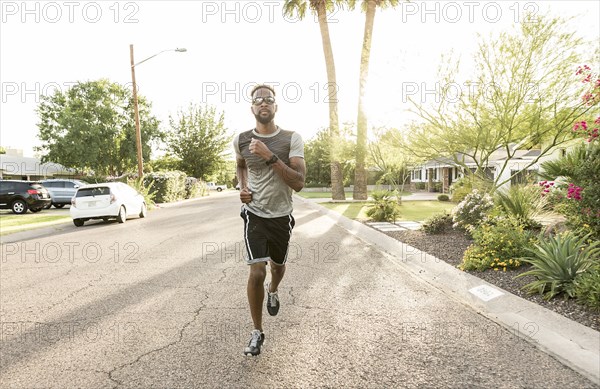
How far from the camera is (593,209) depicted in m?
6.00

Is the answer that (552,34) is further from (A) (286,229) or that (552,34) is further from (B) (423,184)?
(B) (423,184)

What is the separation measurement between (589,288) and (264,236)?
3.55 metres

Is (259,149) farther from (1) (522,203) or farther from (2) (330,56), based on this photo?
(2) (330,56)

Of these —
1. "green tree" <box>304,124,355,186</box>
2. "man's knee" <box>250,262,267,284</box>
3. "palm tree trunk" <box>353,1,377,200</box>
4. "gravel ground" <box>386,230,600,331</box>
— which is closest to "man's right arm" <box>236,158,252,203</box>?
"man's knee" <box>250,262,267,284</box>

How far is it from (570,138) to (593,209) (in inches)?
222

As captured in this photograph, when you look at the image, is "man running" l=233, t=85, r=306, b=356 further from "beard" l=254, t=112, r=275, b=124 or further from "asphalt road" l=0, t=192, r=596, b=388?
"asphalt road" l=0, t=192, r=596, b=388

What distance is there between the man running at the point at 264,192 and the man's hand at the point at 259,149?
0.17 metres

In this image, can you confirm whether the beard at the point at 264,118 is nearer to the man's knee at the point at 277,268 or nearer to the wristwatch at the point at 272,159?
the wristwatch at the point at 272,159

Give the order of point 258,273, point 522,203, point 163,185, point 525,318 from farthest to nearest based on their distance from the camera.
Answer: point 163,185
point 522,203
point 525,318
point 258,273

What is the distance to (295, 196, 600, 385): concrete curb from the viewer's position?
354 cm

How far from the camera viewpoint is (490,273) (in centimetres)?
647

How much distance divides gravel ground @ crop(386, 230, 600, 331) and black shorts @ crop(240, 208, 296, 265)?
3.02m

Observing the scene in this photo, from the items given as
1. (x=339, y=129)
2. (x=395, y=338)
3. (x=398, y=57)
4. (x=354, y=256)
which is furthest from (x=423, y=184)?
(x=395, y=338)

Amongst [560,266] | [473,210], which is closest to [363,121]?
[473,210]
